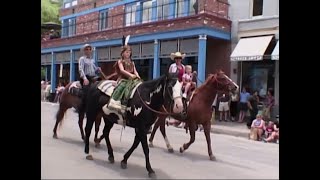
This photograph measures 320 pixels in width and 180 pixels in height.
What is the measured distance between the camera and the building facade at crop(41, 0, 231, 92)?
49.1ft

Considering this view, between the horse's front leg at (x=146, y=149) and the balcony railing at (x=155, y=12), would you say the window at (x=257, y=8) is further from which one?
the horse's front leg at (x=146, y=149)

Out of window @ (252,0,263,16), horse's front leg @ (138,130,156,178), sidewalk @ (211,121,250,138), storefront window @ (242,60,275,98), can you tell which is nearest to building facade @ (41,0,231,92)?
storefront window @ (242,60,275,98)

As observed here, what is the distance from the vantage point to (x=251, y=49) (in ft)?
47.8

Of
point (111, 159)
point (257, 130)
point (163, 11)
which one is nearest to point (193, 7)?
point (163, 11)

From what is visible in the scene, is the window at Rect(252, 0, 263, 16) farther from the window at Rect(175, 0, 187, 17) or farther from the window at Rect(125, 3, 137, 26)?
the window at Rect(125, 3, 137, 26)

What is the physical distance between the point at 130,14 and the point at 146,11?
178cm

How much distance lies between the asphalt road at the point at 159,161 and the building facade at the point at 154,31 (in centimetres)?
491

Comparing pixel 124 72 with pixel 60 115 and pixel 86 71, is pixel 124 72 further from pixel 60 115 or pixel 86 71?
pixel 60 115

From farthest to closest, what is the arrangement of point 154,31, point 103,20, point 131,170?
point 103,20 → point 154,31 → point 131,170

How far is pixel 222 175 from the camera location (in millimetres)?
6035

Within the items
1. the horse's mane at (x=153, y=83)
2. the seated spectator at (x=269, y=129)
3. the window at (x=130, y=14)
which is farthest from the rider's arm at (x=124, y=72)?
the window at (x=130, y=14)

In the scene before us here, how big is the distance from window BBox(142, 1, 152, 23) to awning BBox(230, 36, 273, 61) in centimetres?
340

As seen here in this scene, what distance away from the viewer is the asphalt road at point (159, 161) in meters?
5.83

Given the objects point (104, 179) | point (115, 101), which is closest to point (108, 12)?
point (115, 101)
